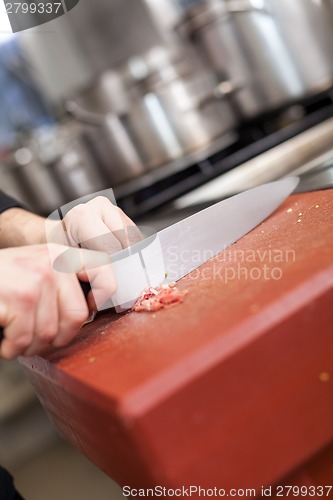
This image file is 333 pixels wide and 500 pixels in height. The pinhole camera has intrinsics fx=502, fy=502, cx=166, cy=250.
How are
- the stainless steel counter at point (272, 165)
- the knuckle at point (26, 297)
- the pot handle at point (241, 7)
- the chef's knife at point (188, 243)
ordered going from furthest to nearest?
the pot handle at point (241, 7) → the stainless steel counter at point (272, 165) → the chef's knife at point (188, 243) → the knuckle at point (26, 297)

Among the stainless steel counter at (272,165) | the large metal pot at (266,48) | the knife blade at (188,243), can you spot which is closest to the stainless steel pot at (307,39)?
the large metal pot at (266,48)

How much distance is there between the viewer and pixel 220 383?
440mm

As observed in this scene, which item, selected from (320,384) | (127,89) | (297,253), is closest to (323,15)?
(127,89)

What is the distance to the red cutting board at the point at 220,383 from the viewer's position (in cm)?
42

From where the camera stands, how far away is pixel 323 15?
1.75 m

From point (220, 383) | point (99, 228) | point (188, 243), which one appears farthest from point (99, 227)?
point (220, 383)

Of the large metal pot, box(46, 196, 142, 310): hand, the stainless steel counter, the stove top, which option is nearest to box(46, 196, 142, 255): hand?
box(46, 196, 142, 310): hand

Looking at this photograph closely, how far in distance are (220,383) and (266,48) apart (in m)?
1.57

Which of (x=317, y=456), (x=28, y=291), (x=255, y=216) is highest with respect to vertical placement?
(x=28, y=291)

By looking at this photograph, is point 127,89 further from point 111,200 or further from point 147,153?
point 111,200

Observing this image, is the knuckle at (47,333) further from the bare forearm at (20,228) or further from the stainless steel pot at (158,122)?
the stainless steel pot at (158,122)

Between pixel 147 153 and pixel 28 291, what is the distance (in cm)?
126

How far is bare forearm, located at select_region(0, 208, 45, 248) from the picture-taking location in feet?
3.24

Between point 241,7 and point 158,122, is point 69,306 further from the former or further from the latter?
point 241,7
